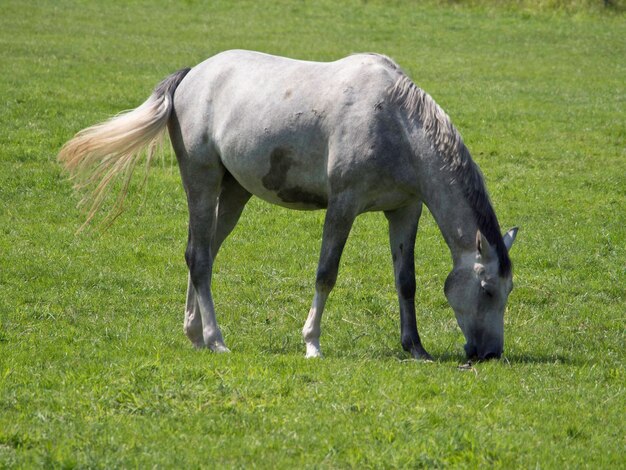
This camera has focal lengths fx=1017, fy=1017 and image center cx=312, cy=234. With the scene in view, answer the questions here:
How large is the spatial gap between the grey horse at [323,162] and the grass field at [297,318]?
1.73 feet

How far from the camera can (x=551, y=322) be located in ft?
30.7

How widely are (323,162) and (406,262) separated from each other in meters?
1.09

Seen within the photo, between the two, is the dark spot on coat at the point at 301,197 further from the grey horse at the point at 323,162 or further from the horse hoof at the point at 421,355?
the horse hoof at the point at 421,355

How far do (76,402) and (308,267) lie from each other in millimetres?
5103

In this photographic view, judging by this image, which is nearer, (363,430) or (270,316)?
(363,430)

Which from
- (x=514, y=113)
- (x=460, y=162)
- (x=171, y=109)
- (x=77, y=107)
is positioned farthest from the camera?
(x=514, y=113)

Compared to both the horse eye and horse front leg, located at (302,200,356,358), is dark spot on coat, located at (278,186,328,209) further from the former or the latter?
the horse eye

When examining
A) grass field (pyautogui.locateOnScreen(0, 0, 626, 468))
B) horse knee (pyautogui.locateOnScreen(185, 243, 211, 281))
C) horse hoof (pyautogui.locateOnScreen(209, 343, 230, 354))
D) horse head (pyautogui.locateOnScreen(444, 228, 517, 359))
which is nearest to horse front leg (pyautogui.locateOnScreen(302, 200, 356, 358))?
grass field (pyautogui.locateOnScreen(0, 0, 626, 468))

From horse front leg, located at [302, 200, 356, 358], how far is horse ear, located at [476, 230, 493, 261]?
3.18 ft

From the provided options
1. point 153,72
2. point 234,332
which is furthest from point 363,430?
point 153,72

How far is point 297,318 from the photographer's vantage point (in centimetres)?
933

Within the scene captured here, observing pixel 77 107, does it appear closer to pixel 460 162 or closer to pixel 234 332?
pixel 234 332

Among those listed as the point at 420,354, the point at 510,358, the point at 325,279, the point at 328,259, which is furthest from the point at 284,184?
the point at 510,358

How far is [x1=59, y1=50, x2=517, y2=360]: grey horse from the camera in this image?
766 cm
